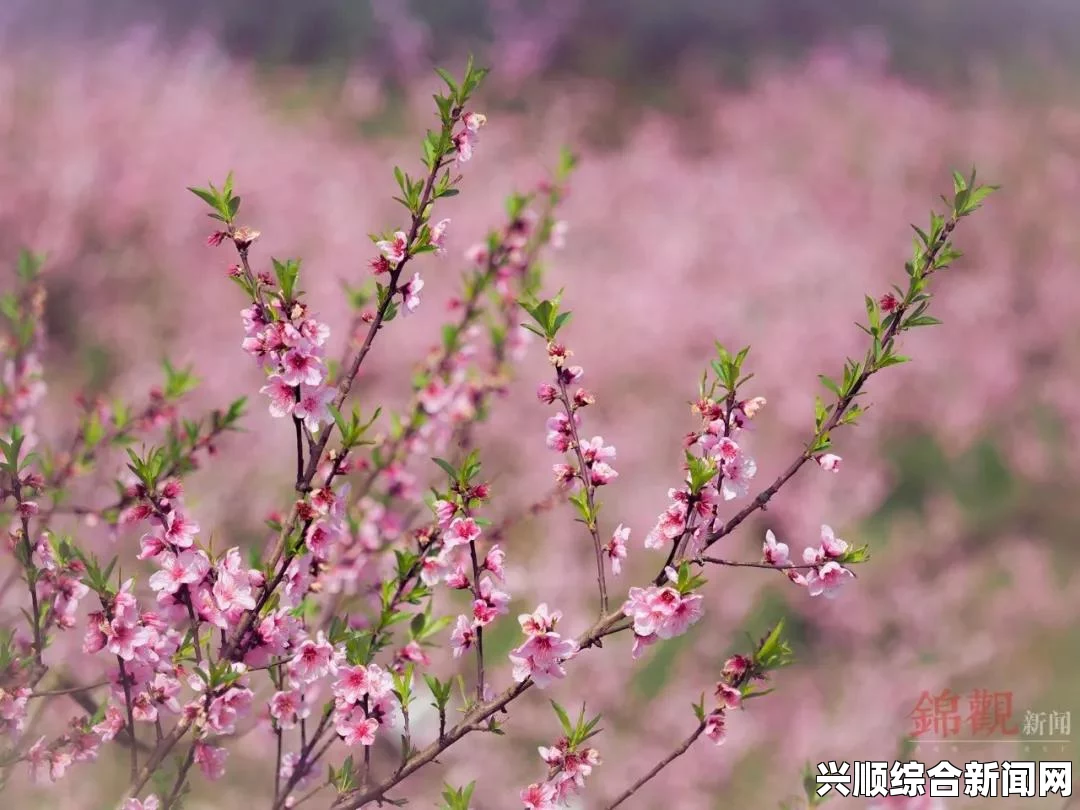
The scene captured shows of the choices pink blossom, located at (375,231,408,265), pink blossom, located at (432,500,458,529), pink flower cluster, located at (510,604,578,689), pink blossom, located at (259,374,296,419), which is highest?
pink blossom, located at (375,231,408,265)

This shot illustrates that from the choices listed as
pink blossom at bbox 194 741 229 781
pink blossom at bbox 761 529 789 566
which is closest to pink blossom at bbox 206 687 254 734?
pink blossom at bbox 194 741 229 781

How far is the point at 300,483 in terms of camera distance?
4.36 feet

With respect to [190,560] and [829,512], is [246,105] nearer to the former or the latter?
[829,512]

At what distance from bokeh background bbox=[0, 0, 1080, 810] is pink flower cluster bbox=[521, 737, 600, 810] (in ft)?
6.36

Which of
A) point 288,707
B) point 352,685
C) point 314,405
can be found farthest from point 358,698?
point 314,405

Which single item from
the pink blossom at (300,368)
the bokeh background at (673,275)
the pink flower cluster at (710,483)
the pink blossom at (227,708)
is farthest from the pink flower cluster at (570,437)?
the bokeh background at (673,275)

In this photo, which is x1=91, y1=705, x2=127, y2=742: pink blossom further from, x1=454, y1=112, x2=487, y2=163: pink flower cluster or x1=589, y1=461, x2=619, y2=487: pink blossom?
x1=454, y1=112, x2=487, y2=163: pink flower cluster

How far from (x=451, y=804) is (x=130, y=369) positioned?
4768 millimetres

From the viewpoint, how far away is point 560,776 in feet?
4.62

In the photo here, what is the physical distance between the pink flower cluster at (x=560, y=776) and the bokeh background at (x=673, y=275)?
194 centimetres

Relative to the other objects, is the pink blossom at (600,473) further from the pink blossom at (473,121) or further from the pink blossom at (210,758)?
the pink blossom at (210,758)

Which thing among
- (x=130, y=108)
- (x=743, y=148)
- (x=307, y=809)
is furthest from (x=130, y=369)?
(x=743, y=148)

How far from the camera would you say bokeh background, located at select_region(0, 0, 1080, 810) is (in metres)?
3.98

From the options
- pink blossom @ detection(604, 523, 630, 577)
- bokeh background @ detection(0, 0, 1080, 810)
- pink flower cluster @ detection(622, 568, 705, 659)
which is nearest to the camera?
pink flower cluster @ detection(622, 568, 705, 659)
